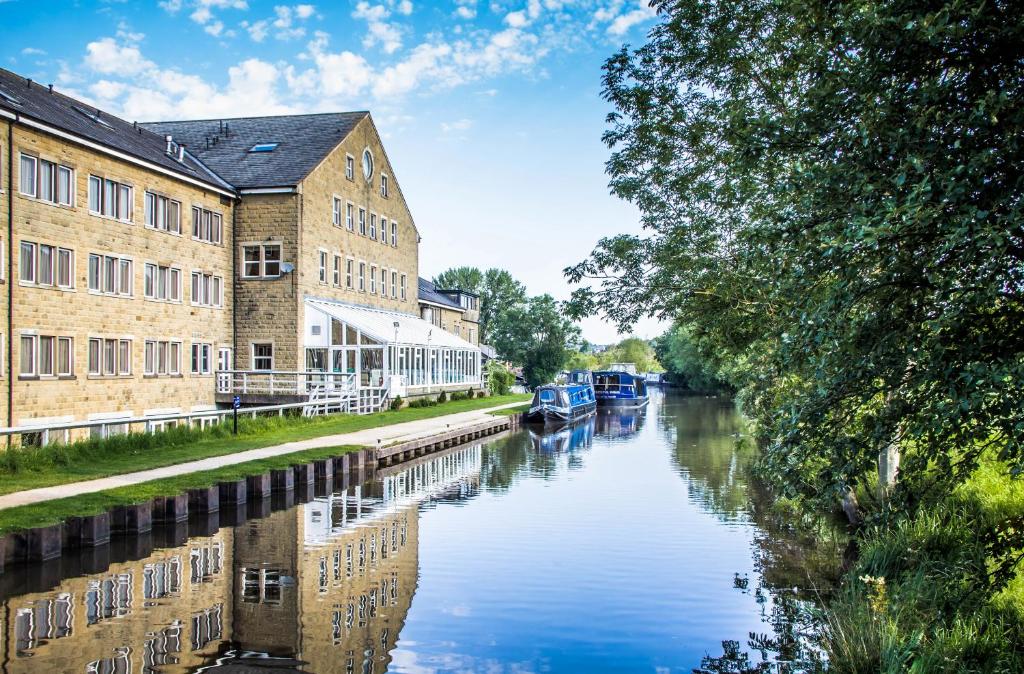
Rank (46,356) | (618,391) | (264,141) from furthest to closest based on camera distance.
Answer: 1. (618,391)
2. (264,141)
3. (46,356)

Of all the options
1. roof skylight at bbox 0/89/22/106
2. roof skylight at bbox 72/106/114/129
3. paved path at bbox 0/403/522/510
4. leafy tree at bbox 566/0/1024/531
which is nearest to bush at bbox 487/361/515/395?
paved path at bbox 0/403/522/510

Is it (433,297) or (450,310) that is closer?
(433,297)

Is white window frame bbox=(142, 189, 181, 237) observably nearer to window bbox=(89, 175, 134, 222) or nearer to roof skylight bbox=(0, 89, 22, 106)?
window bbox=(89, 175, 134, 222)

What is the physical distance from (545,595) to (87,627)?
564 centimetres

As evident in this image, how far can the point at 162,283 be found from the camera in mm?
31953

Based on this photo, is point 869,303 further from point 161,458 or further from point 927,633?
point 161,458

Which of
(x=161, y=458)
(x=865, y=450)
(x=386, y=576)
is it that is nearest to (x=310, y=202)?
(x=161, y=458)

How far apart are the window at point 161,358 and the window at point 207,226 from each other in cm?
457

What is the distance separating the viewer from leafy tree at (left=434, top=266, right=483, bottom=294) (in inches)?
4050

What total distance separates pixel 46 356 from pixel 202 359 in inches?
345

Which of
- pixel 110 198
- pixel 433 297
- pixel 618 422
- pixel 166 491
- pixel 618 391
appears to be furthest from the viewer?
pixel 618 391

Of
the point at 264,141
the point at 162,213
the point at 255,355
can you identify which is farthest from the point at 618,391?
the point at 162,213

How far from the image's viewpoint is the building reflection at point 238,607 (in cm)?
920

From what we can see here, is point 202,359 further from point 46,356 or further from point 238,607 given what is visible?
point 238,607
